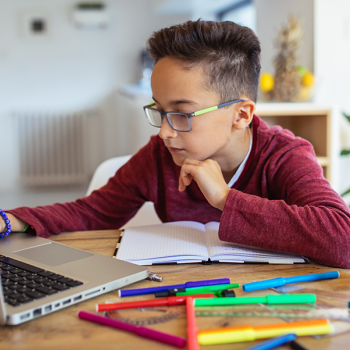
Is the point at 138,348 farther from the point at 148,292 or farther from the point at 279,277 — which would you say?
the point at 279,277

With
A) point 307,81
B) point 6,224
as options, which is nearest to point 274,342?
point 6,224

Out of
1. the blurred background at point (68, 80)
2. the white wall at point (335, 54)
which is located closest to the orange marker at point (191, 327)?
the white wall at point (335, 54)

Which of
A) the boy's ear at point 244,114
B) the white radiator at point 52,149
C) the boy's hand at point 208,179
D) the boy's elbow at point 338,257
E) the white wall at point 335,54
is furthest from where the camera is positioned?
the white radiator at point 52,149

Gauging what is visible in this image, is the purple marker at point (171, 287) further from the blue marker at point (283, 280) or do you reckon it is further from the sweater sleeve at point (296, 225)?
the sweater sleeve at point (296, 225)

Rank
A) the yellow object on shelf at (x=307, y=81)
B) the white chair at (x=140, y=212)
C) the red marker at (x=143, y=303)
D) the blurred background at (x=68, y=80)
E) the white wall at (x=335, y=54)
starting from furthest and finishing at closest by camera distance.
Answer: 1. the blurred background at (x=68, y=80)
2. the white wall at (x=335, y=54)
3. the yellow object on shelf at (x=307, y=81)
4. the white chair at (x=140, y=212)
5. the red marker at (x=143, y=303)

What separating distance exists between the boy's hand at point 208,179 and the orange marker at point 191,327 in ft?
1.10

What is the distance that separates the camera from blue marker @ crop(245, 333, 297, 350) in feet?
1.46

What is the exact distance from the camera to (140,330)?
0.49 m

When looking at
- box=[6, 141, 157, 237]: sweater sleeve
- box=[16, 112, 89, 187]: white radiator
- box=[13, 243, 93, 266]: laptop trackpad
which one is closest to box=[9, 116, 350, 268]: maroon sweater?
box=[6, 141, 157, 237]: sweater sleeve

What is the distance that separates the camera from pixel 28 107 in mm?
4355

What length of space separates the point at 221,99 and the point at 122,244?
394 mm

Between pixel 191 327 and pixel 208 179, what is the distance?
17.1 inches

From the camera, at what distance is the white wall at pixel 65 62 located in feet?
13.9

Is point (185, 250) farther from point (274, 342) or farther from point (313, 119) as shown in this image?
point (313, 119)
